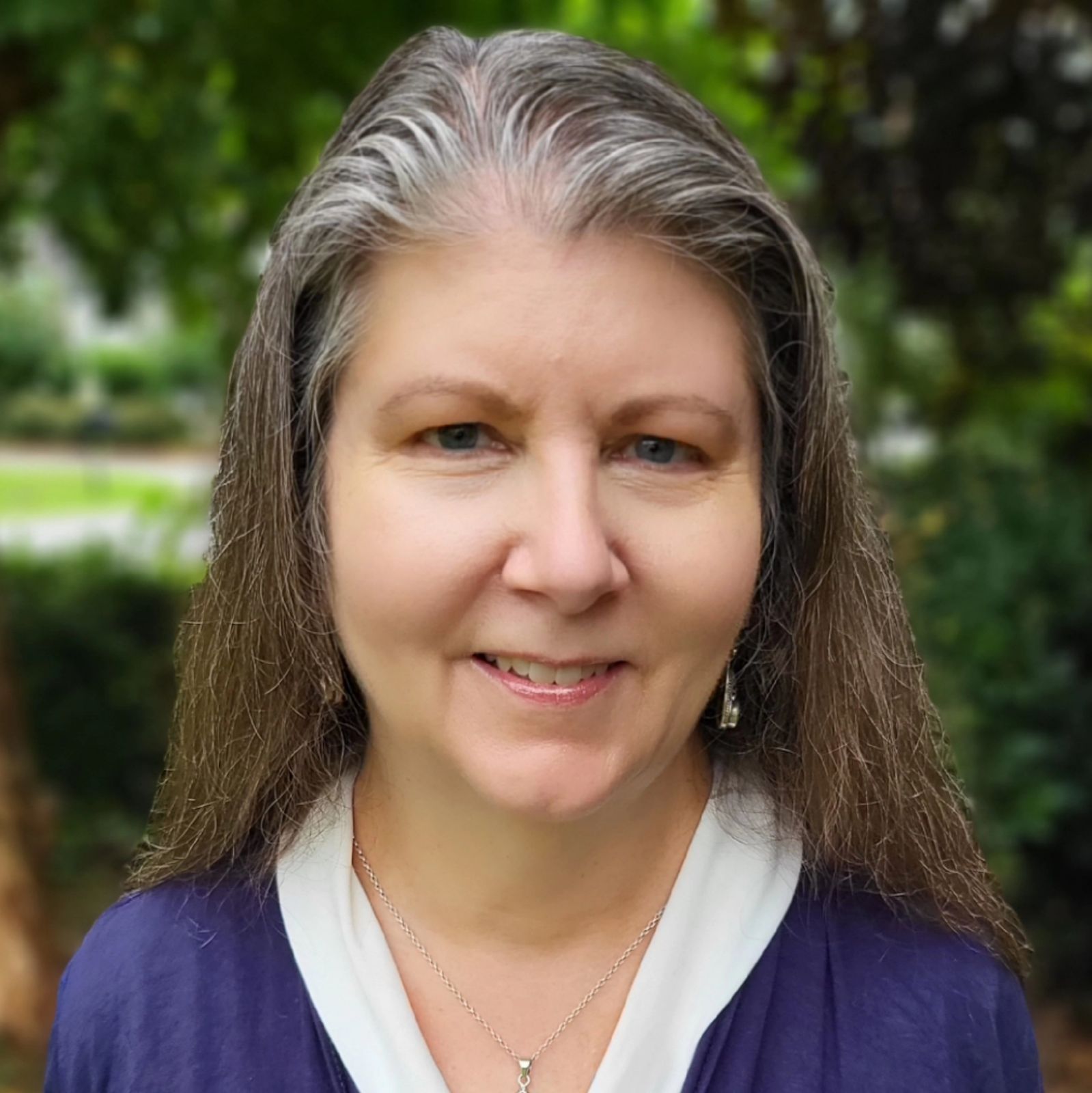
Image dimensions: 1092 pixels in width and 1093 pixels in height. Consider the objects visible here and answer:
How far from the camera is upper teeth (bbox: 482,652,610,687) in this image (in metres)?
1.36

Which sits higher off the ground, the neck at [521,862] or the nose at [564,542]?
the nose at [564,542]

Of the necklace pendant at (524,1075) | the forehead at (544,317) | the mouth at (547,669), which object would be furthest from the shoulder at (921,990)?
the forehead at (544,317)

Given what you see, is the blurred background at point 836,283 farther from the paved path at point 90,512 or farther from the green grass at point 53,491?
the green grass at point 53,491

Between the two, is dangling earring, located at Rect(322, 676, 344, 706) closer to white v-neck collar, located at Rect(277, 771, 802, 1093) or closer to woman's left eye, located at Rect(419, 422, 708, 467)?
white v-neck collar, located at Rect(277, 771, 802, 1093)

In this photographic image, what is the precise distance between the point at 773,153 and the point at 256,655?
3.93 metres

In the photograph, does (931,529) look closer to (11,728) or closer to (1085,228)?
(1085,228)

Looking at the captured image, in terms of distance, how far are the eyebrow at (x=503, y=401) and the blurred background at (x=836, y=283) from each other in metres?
0.67

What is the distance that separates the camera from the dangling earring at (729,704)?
65.4 inches

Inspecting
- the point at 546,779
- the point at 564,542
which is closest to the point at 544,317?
the point at 564,542

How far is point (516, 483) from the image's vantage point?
133 centimetres

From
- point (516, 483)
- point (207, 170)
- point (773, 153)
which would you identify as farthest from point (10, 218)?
point (516, 483)

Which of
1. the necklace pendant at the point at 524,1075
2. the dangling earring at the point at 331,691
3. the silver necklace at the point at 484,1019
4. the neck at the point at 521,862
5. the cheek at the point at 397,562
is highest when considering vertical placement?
the cheek at the point at 397,562

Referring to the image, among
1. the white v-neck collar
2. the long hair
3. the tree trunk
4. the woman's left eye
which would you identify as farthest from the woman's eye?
the tree trunk

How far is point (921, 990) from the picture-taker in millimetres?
1517
